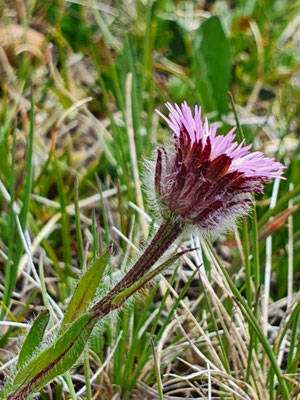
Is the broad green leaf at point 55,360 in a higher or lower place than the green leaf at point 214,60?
lower

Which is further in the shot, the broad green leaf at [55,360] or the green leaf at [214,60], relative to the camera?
the green leaf at [214,60]

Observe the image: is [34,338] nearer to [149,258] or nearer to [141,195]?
[149,258]

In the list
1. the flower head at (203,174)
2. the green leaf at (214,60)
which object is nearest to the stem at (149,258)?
the flower head at (203,174)

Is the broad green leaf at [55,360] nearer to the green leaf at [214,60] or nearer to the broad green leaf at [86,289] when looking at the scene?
the broad green leaf at [86,289]

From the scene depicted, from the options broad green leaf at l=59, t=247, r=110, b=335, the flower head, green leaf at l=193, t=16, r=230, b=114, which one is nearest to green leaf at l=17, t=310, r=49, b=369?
broad green leaf at l=59, t=247, r=110, b=335

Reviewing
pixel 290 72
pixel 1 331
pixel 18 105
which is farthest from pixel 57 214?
pixel 290 72

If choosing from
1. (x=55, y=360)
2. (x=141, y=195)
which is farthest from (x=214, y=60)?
(x=55, y=360)

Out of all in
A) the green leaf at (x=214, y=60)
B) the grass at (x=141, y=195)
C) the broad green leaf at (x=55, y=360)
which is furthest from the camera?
the green leaf at (x=214, y=60)
